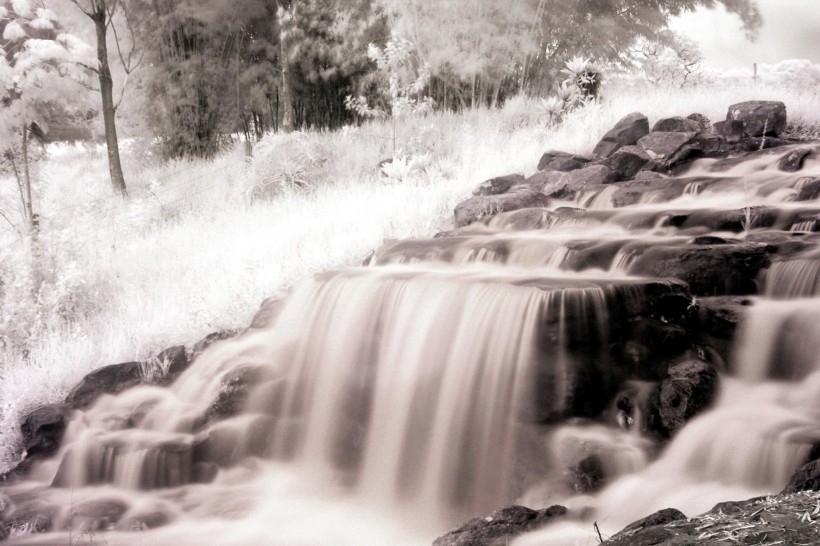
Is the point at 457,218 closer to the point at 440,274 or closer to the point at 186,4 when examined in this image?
the point at 440,274

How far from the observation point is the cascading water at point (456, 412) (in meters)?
3.13

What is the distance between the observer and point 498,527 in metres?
2.63

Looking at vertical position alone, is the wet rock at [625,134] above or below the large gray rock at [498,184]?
above

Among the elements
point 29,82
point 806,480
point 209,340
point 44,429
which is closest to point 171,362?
point 209,340

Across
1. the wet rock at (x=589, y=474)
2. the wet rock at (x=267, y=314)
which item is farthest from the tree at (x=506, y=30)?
the wet rock at (x=589, y=474)

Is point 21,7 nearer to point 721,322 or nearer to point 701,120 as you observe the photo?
point 701,120

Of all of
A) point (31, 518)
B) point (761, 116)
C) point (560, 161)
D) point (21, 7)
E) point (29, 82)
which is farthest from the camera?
point (21, 7)

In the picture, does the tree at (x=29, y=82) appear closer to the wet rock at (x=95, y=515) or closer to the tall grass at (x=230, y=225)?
the tall grass at (x=230, y=225)

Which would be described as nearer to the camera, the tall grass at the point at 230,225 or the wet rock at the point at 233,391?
the wet rock at the point at 233,391

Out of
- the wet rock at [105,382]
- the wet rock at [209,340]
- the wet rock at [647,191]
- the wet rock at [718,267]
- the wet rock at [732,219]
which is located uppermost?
the wet rock at [647,191]

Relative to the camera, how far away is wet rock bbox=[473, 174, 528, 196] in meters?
7.00

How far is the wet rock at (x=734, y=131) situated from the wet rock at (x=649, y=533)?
5.72 metres

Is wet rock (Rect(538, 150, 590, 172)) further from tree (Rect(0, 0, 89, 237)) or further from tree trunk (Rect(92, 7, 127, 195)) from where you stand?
tree trunk (Rect(92, 7, 127, 195))

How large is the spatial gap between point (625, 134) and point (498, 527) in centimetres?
562
